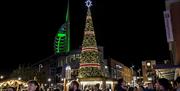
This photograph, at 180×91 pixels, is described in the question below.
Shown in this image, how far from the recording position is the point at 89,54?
35125mm

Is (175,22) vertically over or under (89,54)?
over

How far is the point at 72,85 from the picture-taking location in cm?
739

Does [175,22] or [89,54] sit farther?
[89,54]

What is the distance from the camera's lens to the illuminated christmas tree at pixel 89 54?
35.1 meters

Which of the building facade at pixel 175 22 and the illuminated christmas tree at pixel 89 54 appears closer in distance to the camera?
the building facade at pixel 175 22

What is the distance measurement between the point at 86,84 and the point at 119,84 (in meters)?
30.6

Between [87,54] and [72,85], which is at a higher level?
[87,54]

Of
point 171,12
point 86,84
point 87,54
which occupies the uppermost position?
point 171,12

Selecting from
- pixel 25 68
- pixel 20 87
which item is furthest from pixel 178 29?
pixel 25 68

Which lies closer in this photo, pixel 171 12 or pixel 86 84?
pixel 171 12

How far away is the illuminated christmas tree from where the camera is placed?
3512 cm

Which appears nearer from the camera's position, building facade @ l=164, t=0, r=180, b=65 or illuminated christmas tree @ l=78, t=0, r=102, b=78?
building facade @ l=164, t=0, r=180, b=65

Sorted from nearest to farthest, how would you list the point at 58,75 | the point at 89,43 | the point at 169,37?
the point at 169,37 → the point at 89,43 → the point at 58,75

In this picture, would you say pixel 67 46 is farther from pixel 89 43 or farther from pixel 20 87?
pixel 20 87
